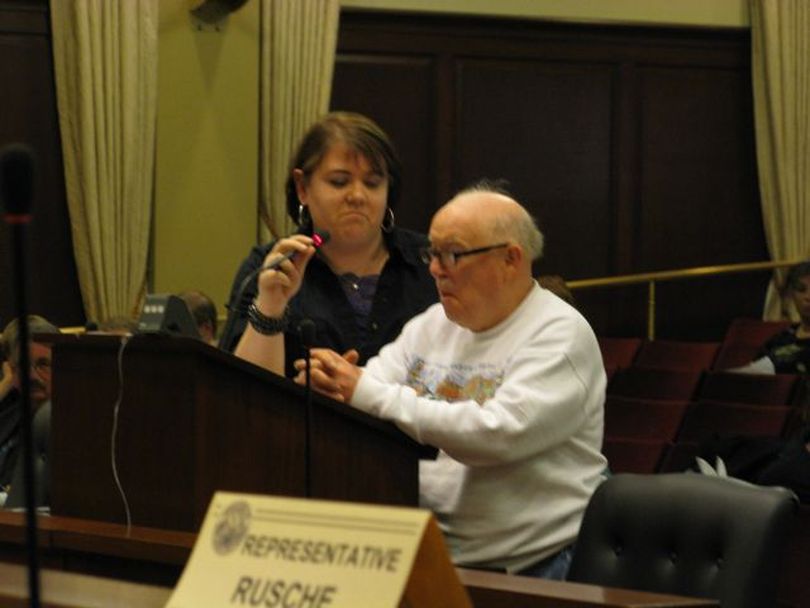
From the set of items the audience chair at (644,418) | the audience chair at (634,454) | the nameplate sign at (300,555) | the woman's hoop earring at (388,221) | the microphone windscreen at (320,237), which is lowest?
the audience chair at (634,454)

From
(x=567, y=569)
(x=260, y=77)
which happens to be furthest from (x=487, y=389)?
(x=260, y=77)

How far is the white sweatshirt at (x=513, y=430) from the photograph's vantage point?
2953 millimetres

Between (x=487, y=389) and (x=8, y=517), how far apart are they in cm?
94

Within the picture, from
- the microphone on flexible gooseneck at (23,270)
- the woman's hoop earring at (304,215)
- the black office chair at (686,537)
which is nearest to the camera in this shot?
the microphone on flexible gooseneck at (23,270)

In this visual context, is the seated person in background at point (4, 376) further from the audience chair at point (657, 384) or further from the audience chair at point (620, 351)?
the audience chair at point (620, 351)

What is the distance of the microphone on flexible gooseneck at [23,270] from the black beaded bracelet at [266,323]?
1485 millimetres

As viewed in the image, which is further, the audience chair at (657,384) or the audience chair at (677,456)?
the audience chair at (657,384)

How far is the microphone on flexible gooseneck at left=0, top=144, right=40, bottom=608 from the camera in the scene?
5.46 ft

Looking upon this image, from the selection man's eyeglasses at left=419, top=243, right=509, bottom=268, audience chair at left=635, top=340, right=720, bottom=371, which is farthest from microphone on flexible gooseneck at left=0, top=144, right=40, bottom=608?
audience chair at left=635, top=340, right=720, bottom=371

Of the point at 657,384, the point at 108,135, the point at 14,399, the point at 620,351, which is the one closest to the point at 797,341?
the point at 657,384

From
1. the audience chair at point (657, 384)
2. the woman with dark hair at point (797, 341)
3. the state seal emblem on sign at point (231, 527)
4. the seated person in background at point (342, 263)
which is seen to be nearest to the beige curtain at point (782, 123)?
the woman with dark hair at point (797, 341)

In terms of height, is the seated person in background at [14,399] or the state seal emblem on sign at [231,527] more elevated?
the state seal emblem on sign at [231,527]

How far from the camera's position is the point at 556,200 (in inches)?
384

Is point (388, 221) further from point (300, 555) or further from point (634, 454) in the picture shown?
point (634, 454)
